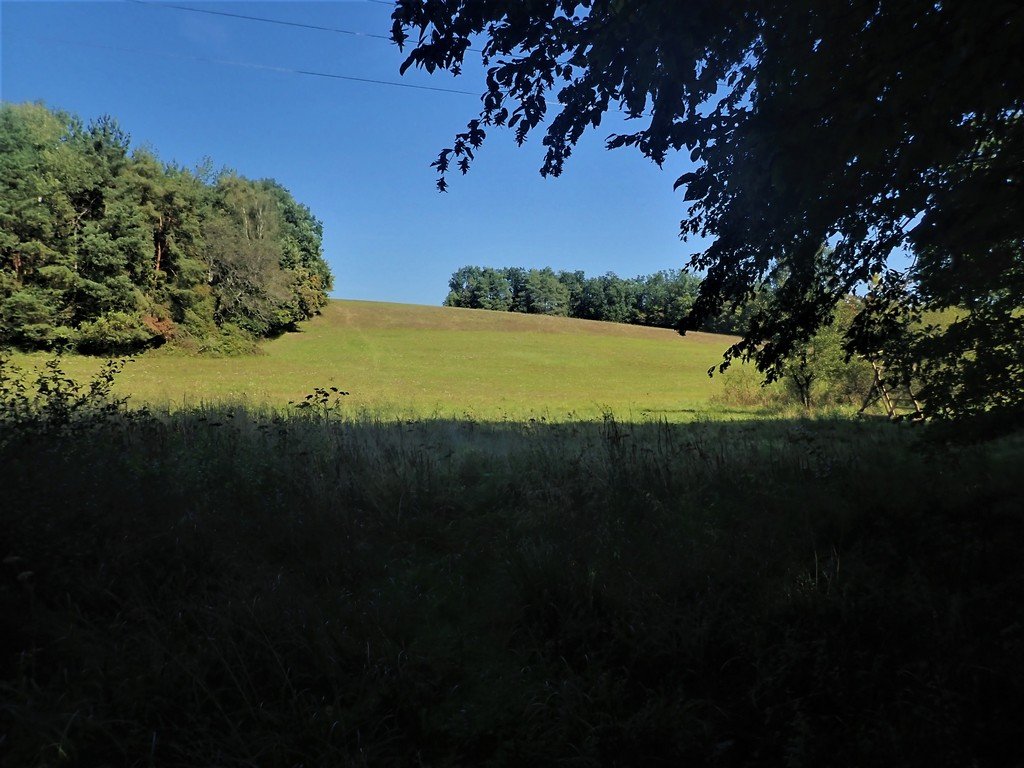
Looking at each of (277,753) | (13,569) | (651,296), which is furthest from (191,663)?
(651,296)

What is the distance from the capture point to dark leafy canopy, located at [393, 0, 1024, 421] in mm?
3277

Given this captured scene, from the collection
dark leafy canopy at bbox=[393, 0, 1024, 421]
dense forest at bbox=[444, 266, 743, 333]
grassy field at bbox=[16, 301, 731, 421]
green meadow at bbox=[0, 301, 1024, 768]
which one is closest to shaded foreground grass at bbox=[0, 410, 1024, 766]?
green meadow at bbox=[0, 301, 1024, 768]

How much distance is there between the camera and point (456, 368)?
39094mm

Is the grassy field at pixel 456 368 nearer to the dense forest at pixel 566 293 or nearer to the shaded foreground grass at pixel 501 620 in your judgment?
the shaded foreground grass at pixel 501 620

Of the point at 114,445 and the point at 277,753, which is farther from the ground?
the point at 114,445

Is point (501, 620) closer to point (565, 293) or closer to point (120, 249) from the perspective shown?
point (120, 249)

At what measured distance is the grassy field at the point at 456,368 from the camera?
20.1 meters

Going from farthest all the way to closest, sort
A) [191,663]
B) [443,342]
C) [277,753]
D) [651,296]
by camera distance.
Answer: [651,296]
[443,342]
[191,663]
[277,753]

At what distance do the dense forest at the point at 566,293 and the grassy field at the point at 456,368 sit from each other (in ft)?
97.1

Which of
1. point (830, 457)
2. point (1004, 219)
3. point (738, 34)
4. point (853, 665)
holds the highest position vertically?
point (738, 34)

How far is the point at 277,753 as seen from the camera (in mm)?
2375

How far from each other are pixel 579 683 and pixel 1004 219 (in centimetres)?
469

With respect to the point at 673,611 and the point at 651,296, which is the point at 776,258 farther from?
the point at 651,296

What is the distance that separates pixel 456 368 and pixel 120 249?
24661 mm
